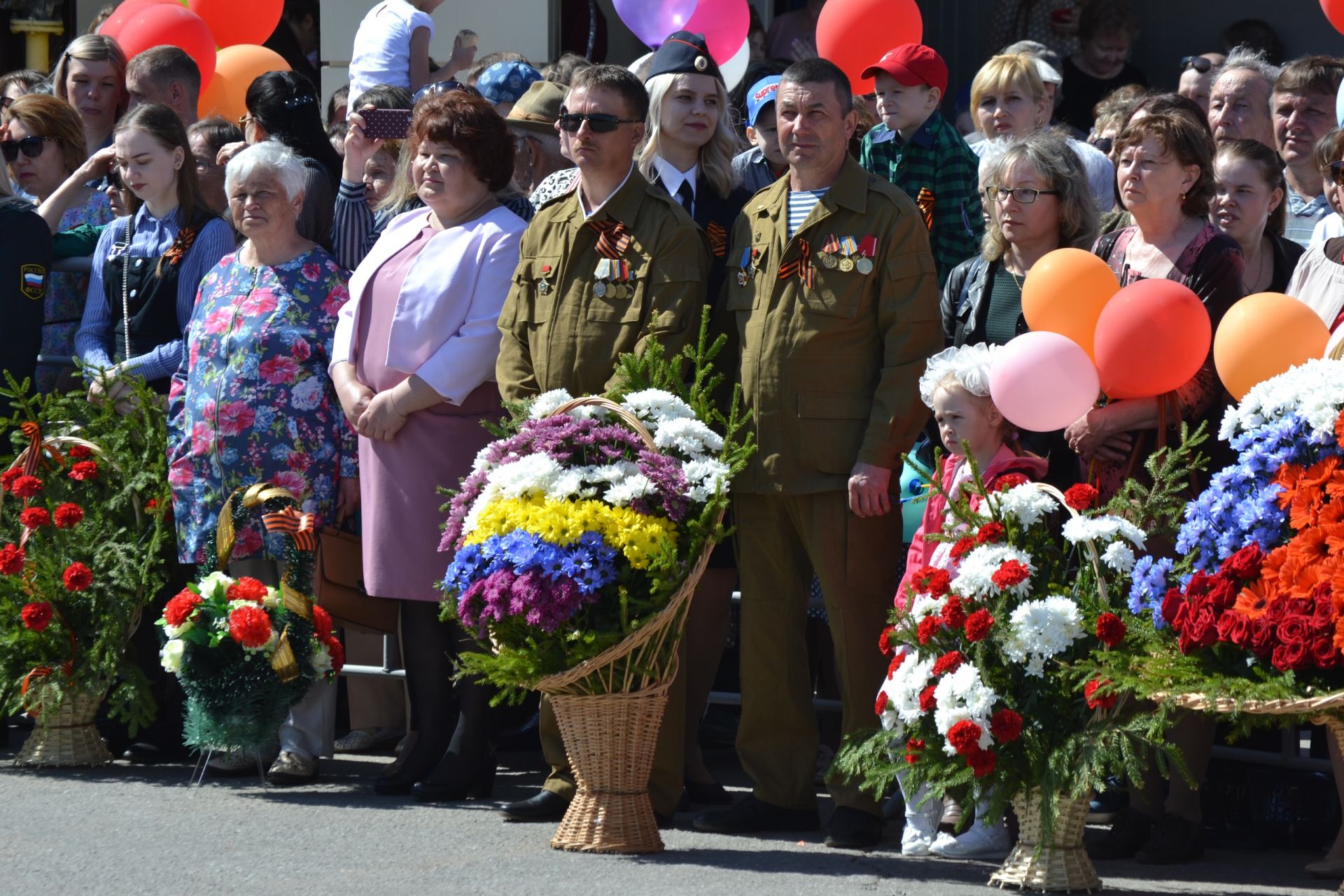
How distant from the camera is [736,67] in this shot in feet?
29.3

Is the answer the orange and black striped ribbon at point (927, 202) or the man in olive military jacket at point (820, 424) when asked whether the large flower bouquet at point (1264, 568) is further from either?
the orange and black striped ribbon at point (927, 202)

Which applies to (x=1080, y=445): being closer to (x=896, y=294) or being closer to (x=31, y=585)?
(x=896, y=294)

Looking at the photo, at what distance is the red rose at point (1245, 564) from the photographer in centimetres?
475

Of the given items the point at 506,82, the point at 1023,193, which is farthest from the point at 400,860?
the point at 506,82

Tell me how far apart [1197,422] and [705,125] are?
199 cm

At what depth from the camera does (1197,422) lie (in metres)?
5.80

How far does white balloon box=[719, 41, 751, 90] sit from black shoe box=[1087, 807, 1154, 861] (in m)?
4.11

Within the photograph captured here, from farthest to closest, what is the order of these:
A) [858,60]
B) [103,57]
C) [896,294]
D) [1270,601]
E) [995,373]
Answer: [103,57] → [858,60] → [896,294] → [995,373] → [1270,601]

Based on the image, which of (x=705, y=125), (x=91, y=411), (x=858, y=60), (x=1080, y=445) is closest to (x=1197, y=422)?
→ (x=1080, y=445)

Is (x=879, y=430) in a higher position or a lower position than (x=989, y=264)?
lower

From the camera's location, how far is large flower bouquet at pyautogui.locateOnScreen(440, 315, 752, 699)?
544cm

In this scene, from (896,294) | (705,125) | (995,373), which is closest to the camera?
(995,373)

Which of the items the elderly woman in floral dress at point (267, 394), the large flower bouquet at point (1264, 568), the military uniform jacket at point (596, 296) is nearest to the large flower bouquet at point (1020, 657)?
the large flower bouquet at point (1264, 568)

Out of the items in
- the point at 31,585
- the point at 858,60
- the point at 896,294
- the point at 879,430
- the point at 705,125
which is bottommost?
the point at 31,585
